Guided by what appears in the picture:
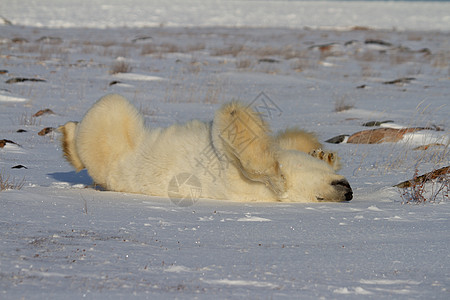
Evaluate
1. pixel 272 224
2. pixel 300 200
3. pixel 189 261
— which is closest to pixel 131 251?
pixel 189 261

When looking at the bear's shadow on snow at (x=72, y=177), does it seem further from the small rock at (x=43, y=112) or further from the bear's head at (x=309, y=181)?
the small rock at (x=43, y=112)

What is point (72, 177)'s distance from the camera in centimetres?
595

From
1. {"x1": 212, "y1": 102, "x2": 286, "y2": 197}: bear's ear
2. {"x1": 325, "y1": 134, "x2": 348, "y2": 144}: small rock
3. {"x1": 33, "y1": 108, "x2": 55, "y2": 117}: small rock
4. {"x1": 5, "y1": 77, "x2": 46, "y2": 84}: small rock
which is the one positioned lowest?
{"x1": 325, "y1": 134, "x2": 348, "y2": 144}: small rock

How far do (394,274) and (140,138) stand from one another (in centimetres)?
244

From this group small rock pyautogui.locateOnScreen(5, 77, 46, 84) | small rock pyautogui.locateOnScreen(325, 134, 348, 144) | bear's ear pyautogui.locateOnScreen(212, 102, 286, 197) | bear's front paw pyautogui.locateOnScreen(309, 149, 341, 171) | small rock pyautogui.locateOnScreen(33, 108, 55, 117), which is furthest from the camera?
small rock pyautogui.locateOnScreen(5, 77, 46, 84)

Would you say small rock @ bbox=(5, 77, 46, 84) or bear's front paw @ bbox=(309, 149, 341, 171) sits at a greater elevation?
bear's front paw @ bbox=(309, 149, 341, 171)

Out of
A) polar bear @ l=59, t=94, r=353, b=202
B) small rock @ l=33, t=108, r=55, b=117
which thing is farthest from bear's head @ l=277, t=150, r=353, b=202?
small rock @ l=33, t=108, r=55, b=117

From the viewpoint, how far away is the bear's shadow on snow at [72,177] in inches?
225

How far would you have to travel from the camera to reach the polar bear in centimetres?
441

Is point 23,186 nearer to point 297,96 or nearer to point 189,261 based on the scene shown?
point 189,261

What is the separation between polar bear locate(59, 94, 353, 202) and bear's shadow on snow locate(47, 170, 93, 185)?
57 cm

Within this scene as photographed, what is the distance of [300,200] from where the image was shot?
15.3 feet

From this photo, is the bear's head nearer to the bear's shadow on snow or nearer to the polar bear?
Result: the polar bear

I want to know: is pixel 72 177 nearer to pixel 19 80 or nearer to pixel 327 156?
pixel 327 156
